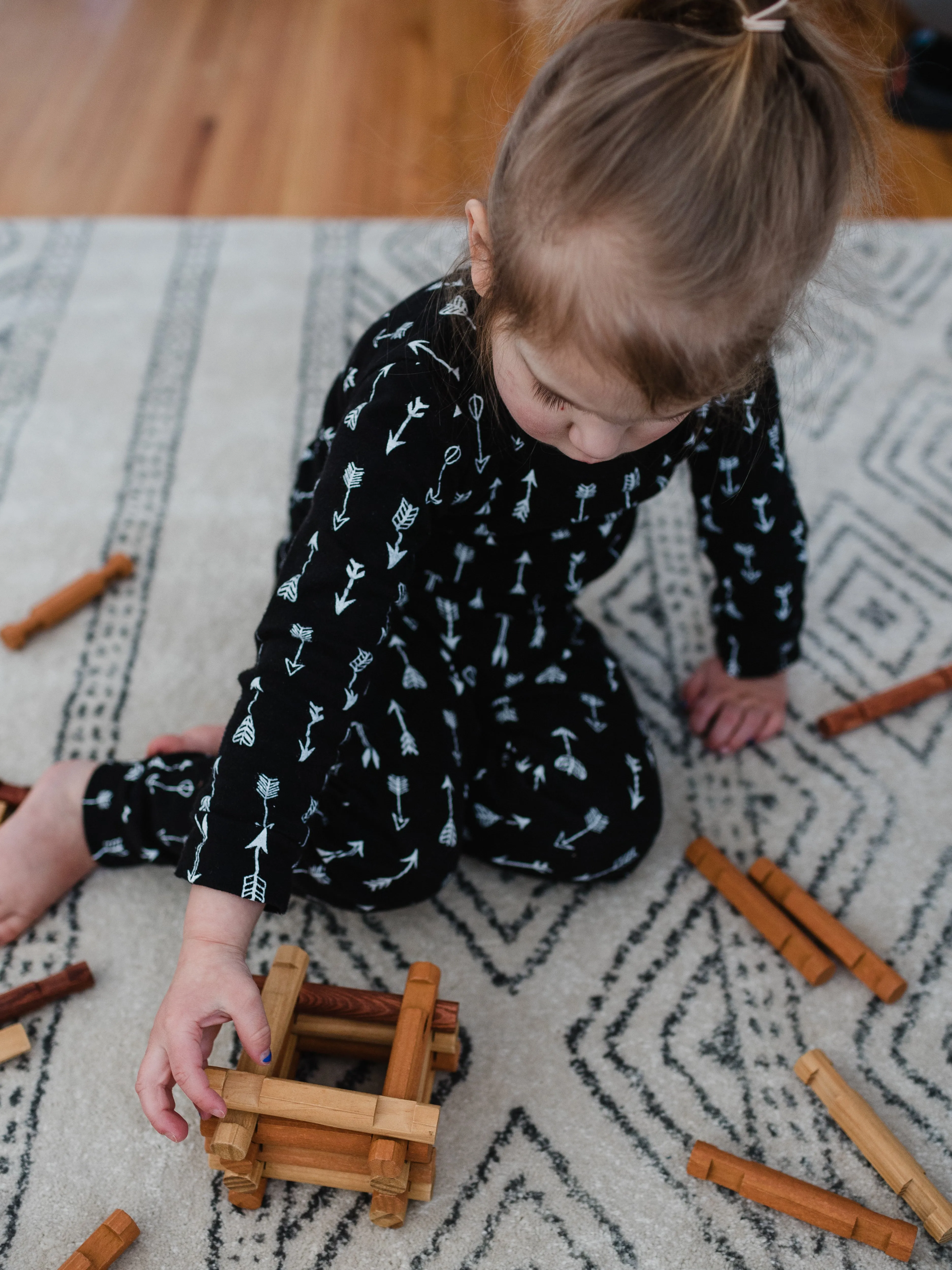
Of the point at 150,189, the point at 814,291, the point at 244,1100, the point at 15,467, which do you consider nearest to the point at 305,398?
the point at 15,467

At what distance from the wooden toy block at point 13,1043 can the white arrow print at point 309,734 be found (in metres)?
0.30

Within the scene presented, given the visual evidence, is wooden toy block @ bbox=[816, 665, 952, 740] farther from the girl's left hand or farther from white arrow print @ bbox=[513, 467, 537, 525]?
white arrow print @ bbox=[513, 467, 537, 525]

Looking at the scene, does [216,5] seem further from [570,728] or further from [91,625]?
[570,728]

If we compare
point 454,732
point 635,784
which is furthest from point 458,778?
point 635,784

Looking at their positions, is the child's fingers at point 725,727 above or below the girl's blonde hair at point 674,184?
below

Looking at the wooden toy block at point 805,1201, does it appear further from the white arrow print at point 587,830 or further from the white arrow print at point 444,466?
the white arrow print at point 444,466

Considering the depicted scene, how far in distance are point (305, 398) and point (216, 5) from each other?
1.13 m

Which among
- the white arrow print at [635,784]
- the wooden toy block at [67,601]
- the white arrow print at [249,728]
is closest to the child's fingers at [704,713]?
the white arrow print at [635,784]

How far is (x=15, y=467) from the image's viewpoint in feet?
3.56

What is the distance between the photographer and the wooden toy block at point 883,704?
0.91m

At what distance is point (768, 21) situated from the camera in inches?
18.8

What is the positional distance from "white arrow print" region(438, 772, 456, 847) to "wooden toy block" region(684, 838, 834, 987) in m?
0.20

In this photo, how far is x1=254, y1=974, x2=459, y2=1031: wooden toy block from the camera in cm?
65

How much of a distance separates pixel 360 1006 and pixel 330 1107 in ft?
0.30
